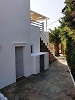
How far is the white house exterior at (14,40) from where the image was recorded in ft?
38.3

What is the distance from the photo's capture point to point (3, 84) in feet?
38.3

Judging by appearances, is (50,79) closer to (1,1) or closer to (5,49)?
(5,49)

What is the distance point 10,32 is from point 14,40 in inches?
36.4

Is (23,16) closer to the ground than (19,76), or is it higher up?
higher up

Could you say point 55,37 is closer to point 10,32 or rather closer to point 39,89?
point 10,32

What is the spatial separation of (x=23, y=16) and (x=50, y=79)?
23.7ft

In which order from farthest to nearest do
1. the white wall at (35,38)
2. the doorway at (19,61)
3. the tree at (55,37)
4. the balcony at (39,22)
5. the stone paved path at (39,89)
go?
the tree at (55,37), the balcony at (39,22), the white wall at (35,38), the doorway at (19,61), the stone paved path at (39,89)

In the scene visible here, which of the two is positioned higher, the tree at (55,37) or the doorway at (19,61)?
the tree at (55,37)

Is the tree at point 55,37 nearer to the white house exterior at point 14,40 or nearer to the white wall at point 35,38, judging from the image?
the white wall at point 35,38

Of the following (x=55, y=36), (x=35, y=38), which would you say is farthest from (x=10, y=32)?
(x=55, y=36)

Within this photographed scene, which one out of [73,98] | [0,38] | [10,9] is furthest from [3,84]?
[10,9]

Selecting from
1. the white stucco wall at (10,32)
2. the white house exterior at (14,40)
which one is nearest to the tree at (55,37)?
the white house exterior at (14,40)

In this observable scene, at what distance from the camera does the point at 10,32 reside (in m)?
12.4

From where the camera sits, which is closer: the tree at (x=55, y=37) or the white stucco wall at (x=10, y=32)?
the white stucco wall at (x=10, y=32)
